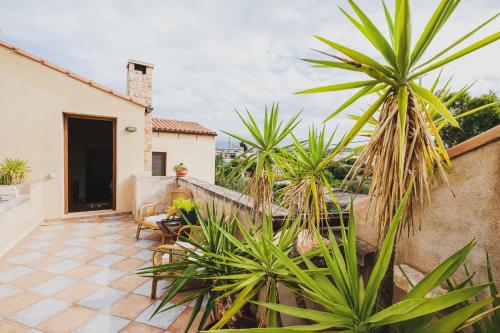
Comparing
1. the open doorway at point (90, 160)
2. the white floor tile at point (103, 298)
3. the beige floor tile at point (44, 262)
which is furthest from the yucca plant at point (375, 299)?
the open doorway at point (90, 160)

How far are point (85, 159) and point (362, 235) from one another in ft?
37.8

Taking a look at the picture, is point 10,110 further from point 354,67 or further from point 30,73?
point 354,67

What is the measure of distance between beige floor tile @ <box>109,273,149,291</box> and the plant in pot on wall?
3469 mm

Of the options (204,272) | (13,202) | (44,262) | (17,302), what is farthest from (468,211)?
(13,202)

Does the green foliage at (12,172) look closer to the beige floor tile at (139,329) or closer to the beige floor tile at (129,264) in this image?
the beige floor tile at (129,264)

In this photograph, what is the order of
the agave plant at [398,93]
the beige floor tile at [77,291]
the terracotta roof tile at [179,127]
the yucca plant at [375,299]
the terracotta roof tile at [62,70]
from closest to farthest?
the yucca plant at [375,299] → the agave plant at [398,93] → the beige floor tile at [77,291] → the terracotta roof tile at [62,70] → the terracotta roof tile at [179,127]

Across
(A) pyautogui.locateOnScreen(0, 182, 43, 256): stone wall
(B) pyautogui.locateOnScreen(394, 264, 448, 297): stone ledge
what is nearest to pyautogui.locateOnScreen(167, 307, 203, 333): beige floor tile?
(B) pyautogui.locateOnScreen(394, 264, 448, 297): stone ledge

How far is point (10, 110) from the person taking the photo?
5.45 m

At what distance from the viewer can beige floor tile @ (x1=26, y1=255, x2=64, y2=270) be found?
3523mm

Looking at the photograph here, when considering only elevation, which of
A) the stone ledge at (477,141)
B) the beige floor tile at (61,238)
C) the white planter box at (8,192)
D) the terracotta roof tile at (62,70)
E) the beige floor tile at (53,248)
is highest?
the terracotta roof tile at (62,70)

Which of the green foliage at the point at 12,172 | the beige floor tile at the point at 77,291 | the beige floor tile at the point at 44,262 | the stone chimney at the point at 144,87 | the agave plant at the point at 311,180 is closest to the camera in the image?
the agave plant at the point at 311,180

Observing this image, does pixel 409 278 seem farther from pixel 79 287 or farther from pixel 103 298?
pixel 79 287

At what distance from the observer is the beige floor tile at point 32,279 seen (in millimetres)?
3037

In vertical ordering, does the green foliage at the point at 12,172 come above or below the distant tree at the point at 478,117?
below
